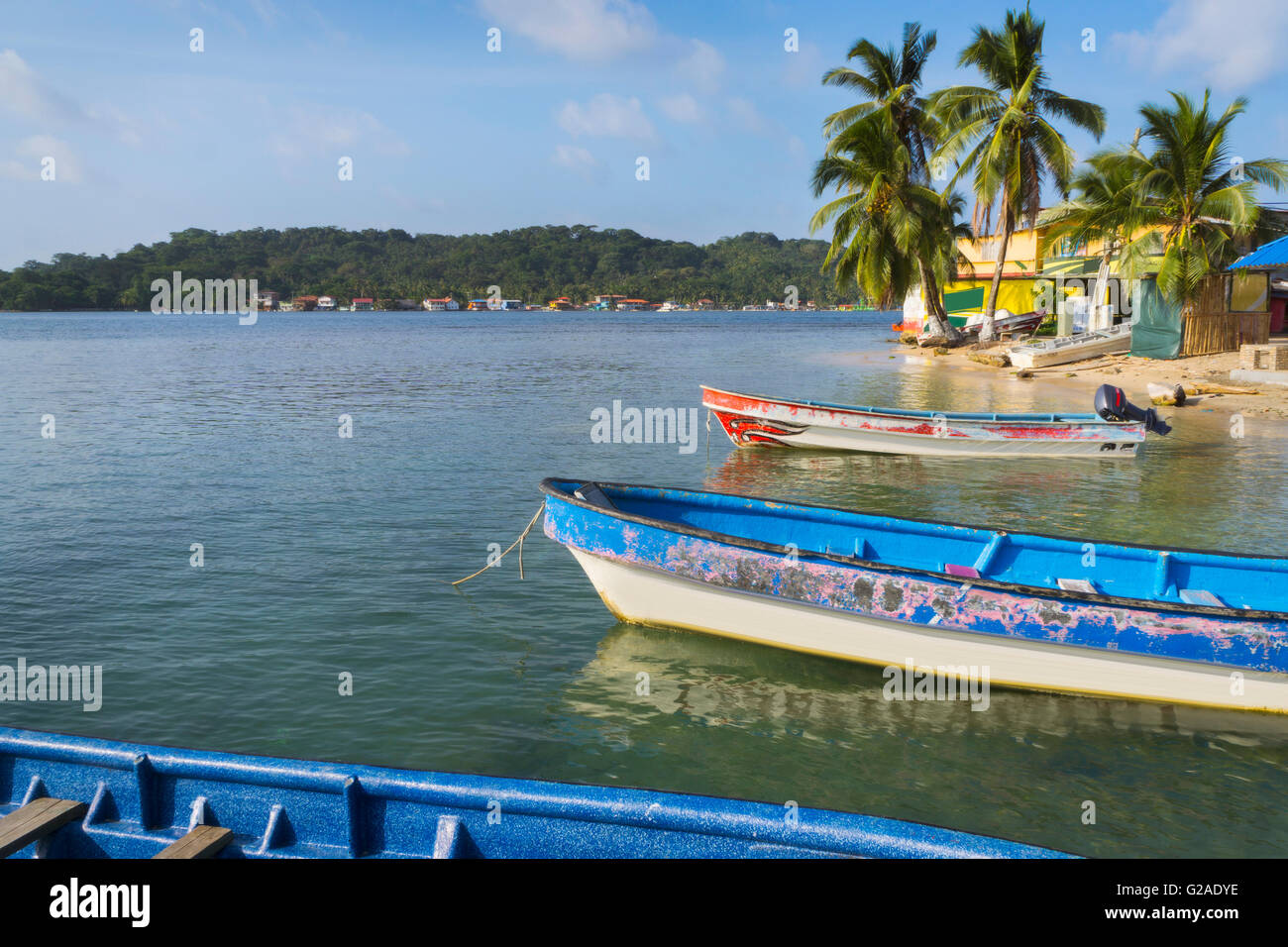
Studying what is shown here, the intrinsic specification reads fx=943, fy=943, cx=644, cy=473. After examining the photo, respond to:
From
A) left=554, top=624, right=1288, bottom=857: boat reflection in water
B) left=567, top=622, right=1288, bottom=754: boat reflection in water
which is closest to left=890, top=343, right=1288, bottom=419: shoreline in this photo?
left=567, top=622, right=1288, bottom=754: boat reflection in water

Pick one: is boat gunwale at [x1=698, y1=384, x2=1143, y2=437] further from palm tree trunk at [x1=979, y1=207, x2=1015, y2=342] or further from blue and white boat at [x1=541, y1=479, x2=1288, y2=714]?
palm tree trunk at [x1=979, y1=207, x2=1015, y2=342]

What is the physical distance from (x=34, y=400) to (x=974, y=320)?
139 ft

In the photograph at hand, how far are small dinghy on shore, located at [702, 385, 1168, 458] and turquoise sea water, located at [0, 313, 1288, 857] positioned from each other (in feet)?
1.39

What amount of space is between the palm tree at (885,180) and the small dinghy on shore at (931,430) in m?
22.6

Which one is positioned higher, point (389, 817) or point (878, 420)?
point (878, 420)

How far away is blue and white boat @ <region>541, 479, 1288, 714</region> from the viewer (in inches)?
302

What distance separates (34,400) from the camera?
31719mm

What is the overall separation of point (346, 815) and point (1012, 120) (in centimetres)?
3809

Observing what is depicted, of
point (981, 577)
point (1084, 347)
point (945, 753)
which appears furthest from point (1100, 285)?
point (945, 753)

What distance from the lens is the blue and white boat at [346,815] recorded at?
4449mm

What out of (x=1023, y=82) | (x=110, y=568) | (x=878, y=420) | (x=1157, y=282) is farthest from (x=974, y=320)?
(x=110, y=568)

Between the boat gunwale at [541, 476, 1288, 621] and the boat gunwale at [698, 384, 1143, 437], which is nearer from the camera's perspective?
the boat gunwale at [541, 476, 1288, 621]
